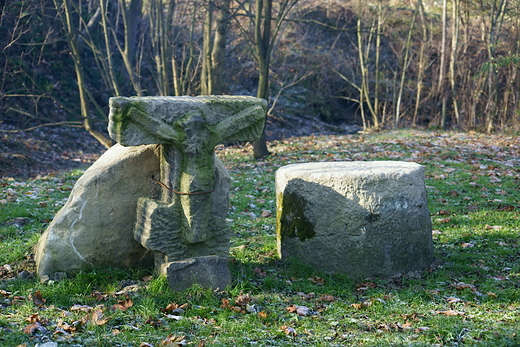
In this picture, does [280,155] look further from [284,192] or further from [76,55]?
[284,192]

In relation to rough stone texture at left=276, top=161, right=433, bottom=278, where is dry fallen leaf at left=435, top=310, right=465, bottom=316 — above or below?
below

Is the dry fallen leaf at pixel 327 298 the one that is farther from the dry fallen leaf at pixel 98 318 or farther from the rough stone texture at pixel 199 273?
the dry fallen leaf at pixel 98 318

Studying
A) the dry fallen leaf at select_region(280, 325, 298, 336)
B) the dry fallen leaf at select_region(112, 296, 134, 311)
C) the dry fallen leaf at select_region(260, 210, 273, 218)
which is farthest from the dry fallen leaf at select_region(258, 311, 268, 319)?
the dry fallen leaf at select_region(260, 210, 273, 218)

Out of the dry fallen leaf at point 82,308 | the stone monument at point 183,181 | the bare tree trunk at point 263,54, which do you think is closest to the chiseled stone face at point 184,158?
the stone monument at point 183,181

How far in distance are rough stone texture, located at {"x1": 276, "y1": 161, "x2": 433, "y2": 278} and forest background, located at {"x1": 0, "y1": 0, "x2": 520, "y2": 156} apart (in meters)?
9.47

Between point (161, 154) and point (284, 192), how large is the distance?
1587 millimetres

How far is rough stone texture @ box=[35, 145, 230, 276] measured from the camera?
5.44 m

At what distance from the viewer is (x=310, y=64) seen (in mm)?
21766

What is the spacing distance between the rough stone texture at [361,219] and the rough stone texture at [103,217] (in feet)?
5.77

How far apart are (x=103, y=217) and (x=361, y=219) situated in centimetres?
285

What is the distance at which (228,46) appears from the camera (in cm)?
2220

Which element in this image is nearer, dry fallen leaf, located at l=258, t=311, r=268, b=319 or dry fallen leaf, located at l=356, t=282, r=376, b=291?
dry fallen leaf, located at l=258, t=311, r=268, b=319

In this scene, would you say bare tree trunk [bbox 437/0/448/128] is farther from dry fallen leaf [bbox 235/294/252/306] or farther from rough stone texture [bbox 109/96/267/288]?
dry fallen leaf [bbox 235/294/252/306]

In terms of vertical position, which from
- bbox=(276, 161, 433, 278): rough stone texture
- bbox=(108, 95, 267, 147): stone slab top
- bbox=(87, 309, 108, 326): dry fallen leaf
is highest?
bbox=(108, 95, 267, 147): stone slab top
